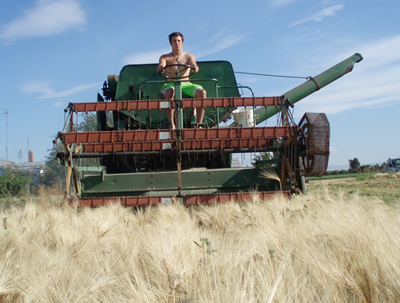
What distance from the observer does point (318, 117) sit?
5699mm

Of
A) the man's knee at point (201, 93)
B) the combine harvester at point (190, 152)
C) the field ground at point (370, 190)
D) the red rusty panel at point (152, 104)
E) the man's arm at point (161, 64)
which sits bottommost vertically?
the field ground at point (370, 190)

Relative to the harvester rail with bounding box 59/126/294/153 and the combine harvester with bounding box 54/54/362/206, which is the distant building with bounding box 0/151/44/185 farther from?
the harvester rail with bounding box 59/126/294/153

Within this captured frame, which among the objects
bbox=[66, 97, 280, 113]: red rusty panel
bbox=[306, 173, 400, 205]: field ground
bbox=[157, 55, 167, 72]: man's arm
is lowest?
bbox=[306, 173, 400, 205]: field ground

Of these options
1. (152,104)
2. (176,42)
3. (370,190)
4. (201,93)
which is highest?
(176,42)

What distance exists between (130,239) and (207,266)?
145 cm

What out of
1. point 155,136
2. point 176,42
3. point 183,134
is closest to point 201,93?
point 176,42

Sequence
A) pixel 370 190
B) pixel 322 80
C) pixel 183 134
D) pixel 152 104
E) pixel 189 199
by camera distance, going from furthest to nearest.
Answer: pixel 322 80, pixel 370 190, pixel 152 104, pixel 183 134, pixel 189 199

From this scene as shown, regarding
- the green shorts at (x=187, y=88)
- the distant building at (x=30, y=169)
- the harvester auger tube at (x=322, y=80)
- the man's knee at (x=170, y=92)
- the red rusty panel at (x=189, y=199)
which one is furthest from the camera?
the distant building at (x=30, y=169)

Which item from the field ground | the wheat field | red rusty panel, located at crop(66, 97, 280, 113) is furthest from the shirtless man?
the wheat field

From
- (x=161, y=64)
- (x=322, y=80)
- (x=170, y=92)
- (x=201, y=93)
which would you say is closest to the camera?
(x=170, y=92)

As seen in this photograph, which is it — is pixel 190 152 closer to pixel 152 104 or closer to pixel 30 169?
pixel 152 104

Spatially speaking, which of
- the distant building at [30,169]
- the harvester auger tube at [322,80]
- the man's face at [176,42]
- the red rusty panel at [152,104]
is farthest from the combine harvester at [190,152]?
the distant building at [30,169]

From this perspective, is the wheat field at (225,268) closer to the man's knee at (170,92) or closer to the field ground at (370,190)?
the field ground at (370,190)

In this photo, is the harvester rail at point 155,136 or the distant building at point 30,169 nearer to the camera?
the harvester rail at point 155,136
